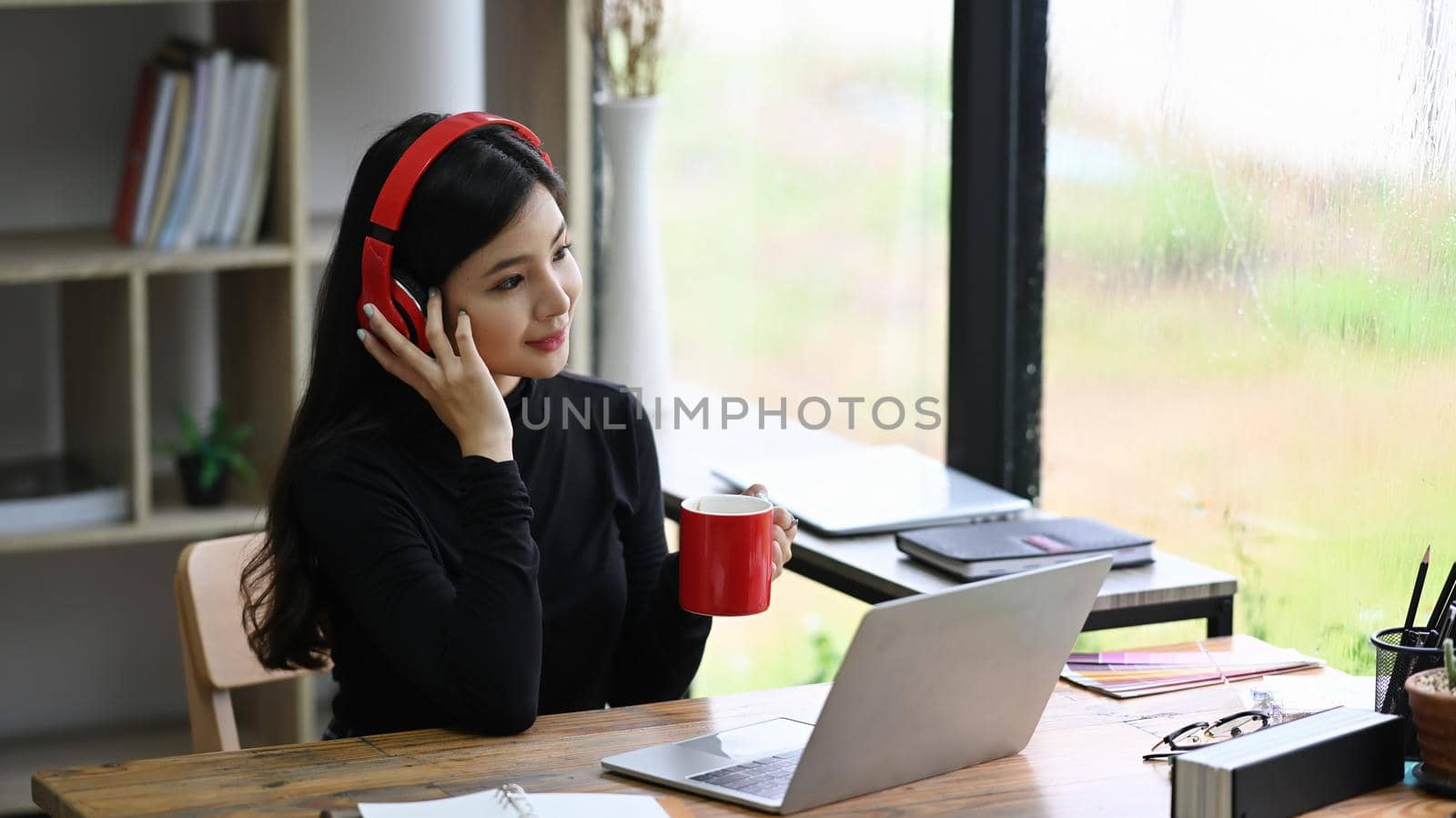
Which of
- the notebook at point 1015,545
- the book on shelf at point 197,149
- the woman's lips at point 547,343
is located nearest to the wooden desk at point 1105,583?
the notebook at point 1015,545

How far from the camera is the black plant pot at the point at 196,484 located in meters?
2.73

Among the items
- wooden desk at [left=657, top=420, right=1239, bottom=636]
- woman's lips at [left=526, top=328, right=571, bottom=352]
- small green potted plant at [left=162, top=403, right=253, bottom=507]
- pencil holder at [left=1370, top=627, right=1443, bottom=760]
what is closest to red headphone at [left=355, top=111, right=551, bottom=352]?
woman's lips at [left=526, top=328, right=571, bottom=352]

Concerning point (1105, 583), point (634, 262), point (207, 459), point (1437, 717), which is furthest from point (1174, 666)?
point (207, 459)

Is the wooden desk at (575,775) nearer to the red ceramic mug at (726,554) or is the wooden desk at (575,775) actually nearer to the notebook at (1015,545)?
the red ceramic mug at (726,554)

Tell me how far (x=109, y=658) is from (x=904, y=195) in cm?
167

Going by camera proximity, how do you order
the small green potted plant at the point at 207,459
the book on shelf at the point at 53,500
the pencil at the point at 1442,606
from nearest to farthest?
the pencil at the point at 1442,606, the book on shelf at the point at 53,500, the small green potted plant at the point at 207,459

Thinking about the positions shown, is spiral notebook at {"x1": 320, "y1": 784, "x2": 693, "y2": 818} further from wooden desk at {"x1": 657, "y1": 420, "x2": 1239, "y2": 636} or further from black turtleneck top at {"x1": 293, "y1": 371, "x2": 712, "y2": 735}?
wooden desk at {"x1": 657, "y1": 420, "x2": 1239, "y2": 636}

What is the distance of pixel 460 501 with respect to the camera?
1704 mm

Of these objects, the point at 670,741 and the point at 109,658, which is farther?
the point at 109,658

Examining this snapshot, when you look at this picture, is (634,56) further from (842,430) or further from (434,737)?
(434,737)

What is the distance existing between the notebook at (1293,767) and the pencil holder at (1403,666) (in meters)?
0.05

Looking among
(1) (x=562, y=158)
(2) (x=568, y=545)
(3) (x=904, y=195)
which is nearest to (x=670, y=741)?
(2) (x=568, y=545)

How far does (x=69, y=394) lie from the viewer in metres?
2.86

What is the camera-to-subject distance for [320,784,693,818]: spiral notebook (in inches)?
49.2
